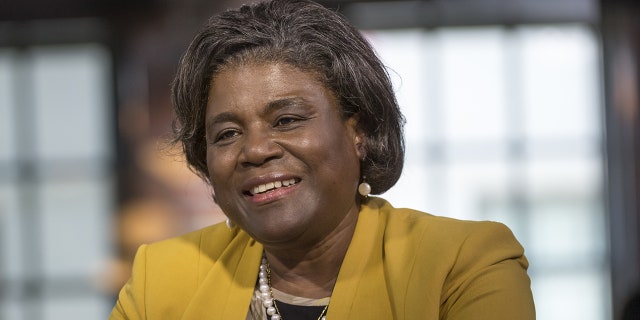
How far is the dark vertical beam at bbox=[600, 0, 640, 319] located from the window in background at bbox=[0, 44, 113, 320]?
2981 millimetres

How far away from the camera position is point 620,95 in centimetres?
562

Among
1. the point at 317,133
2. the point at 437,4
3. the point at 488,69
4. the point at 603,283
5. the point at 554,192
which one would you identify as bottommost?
the point at 603,283

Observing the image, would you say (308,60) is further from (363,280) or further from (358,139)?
(363,280)

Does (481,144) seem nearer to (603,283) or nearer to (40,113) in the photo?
(603,283)

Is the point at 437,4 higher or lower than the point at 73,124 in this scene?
higher

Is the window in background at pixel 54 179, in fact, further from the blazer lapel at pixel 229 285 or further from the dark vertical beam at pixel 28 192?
the blazer lapel at pixel 229 285

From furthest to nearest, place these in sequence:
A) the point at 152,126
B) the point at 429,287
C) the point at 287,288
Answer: the point at 152,126
the point at 287,288
the point at 429,287

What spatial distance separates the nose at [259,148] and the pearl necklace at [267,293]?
0.33 m

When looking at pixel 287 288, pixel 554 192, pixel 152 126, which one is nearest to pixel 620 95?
pixel 554 192

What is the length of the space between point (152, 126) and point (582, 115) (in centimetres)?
258

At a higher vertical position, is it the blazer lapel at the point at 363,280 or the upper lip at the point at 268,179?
the upper lip at the point at 268,179

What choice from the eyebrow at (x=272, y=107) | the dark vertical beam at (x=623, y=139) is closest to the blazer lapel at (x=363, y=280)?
the eyebrow at (x=272, y=107)

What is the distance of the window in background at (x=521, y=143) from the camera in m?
5.73

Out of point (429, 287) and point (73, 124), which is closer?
point (429, 287)
